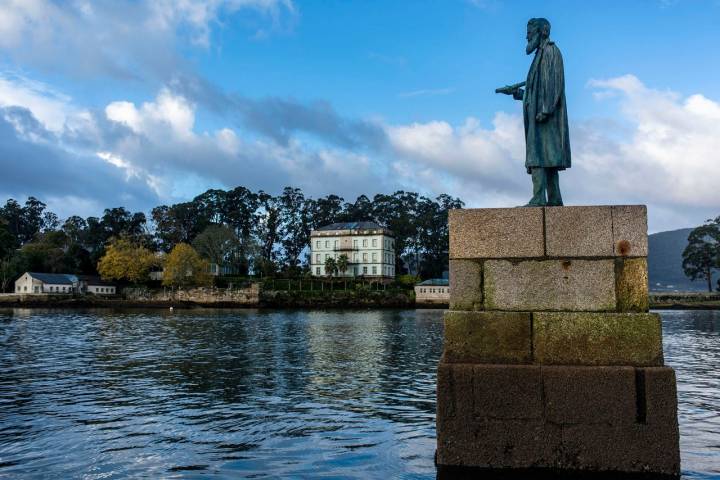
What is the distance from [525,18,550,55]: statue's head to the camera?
9.45m

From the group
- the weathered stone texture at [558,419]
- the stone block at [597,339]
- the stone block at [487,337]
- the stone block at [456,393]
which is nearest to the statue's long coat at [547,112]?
the stone block at [597,339]

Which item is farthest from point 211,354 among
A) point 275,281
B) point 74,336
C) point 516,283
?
point 275,281

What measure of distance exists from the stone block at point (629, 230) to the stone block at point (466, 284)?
1820mm

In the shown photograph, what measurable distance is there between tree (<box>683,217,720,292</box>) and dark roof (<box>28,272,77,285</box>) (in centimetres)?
12235

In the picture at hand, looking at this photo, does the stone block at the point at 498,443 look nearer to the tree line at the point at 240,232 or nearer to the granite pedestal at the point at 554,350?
the granite pedestal at the point at 554,350

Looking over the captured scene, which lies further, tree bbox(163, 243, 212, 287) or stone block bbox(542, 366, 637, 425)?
tree bbox(163, 243, 212, 287)

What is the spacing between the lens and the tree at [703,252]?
125 meters

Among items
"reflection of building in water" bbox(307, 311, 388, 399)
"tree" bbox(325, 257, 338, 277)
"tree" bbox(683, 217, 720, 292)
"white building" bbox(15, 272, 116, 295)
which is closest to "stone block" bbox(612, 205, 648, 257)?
"reflection of building in water" bbox(307, 311, 388, 399)

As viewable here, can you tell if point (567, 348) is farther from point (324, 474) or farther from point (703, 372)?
point (703, 372)

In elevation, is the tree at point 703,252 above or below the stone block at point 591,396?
above

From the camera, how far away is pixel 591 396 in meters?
7.63

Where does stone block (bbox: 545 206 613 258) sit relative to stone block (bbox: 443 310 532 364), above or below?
above

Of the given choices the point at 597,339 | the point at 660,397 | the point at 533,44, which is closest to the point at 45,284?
the point at 533,44

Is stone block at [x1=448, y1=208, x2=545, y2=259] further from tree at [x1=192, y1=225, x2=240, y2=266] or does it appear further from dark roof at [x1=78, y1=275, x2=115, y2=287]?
dark roof at [x1=78, y1=275, x2=115, y2=287]
